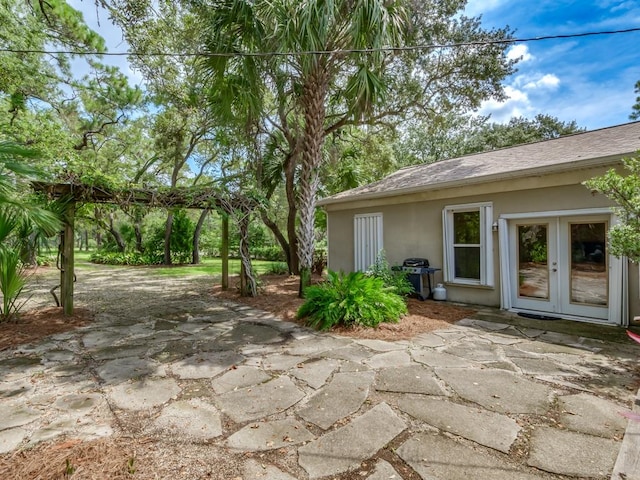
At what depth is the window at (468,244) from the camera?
6.67 metres

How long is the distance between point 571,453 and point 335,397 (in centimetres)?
173

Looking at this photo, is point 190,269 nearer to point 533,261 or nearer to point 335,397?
point 533,261

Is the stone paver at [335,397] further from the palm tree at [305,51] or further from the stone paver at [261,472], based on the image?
the palm tree at [305,51]

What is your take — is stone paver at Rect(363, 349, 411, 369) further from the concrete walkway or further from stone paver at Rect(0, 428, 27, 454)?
stone paver at Rect(0, 428, 27, 454)

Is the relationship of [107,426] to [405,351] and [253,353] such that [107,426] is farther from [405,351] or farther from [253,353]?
[405,351]

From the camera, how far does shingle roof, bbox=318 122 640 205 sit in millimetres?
5445

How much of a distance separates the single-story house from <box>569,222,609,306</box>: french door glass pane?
0.01 m

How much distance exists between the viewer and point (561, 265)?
5.81 m

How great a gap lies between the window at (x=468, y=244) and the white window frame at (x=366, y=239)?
6.01 ft

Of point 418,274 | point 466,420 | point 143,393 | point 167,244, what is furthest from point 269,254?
point 466,420

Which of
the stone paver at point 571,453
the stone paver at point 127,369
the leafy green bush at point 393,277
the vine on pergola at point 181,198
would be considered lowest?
the stone paver at point 571,453

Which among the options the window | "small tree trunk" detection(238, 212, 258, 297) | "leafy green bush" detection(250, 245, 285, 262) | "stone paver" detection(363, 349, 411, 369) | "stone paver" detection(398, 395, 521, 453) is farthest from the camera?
"leafy green bush" detection(250, 245, 285, 262)

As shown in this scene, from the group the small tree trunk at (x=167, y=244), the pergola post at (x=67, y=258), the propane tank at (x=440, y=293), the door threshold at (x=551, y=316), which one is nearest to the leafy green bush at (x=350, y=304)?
the propane tank at (x=440, y=293)

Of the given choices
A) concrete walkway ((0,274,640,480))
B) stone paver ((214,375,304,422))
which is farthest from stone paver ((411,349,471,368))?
stone paver ((214,375,304,422))
